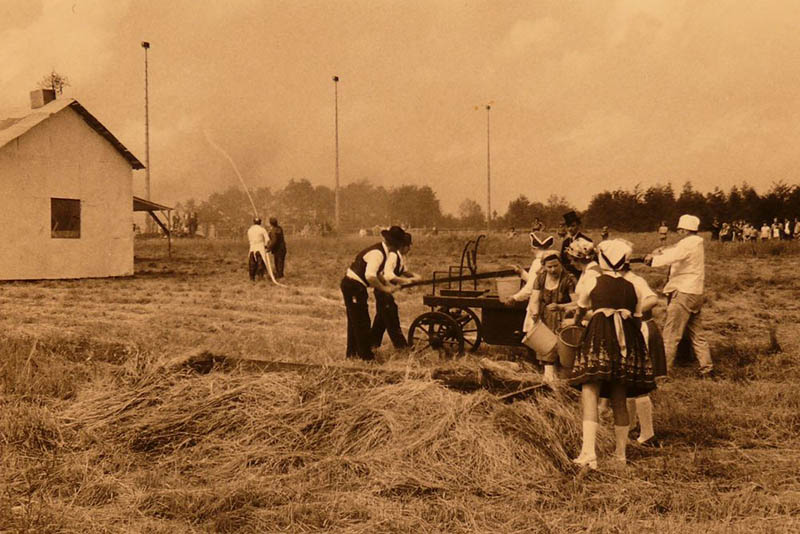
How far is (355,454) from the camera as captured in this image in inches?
192

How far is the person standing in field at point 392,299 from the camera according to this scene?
313 inches

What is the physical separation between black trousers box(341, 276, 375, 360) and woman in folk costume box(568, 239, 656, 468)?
11.7 ft

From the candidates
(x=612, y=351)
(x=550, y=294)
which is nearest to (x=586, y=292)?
(x=612, y=351)

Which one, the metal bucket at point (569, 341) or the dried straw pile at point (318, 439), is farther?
the metal bucket at point (569, 341)

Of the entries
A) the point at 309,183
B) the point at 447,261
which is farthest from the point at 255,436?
the point at 309,183

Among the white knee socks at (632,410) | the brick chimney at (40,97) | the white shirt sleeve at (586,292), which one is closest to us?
the white shirt sleeve at (586,292)

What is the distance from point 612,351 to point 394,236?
11.9ft

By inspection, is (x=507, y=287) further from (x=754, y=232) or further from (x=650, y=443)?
(x=754, y=232)

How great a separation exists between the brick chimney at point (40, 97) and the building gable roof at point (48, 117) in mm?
884

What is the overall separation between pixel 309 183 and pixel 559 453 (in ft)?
279

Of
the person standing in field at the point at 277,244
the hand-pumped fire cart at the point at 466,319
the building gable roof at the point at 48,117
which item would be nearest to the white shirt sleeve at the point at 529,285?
the hand-pumped fire cart at the point at 466,319

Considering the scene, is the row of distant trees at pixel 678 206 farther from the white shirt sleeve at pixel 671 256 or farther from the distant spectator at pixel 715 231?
the white shirt sleeve at pixel 671 256

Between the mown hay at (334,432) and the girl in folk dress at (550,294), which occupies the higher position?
the girl in folk dress at (550,294)

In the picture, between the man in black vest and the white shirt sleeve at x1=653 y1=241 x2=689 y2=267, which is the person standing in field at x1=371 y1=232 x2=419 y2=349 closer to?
the man in black vest
